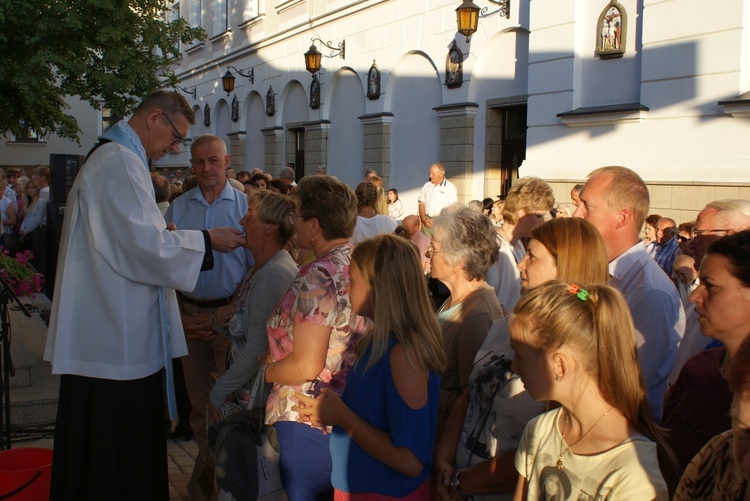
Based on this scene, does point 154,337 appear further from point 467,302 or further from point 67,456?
point 467,302

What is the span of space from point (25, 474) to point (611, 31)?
8327mm

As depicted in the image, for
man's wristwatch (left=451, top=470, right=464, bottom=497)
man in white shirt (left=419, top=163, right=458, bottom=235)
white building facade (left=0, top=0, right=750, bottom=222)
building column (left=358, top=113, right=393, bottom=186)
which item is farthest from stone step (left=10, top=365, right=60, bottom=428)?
building column (left=358, top=113, right=393, bottom=186)

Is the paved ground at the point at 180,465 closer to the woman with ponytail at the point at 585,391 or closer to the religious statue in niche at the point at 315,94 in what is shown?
the woman with ponytail at the point at 585,391

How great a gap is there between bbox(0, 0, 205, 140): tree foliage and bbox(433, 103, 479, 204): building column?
582 cm

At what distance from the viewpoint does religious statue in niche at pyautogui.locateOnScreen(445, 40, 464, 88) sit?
12.1m

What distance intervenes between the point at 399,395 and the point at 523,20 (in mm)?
9318

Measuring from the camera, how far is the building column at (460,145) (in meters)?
12.1

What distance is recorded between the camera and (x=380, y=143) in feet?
48.2

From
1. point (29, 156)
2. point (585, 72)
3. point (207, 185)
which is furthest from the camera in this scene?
point (29, 156)

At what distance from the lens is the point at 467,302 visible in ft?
10.6

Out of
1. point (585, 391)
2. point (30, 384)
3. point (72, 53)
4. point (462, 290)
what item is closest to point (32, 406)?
point (30, 384)

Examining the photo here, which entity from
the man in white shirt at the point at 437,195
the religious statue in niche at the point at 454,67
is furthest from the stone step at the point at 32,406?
the religious statue in niche at the point at 454,67

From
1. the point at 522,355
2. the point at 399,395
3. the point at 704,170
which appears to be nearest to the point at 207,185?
the point at 399,395

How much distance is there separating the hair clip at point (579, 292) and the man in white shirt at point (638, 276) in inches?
28.3
